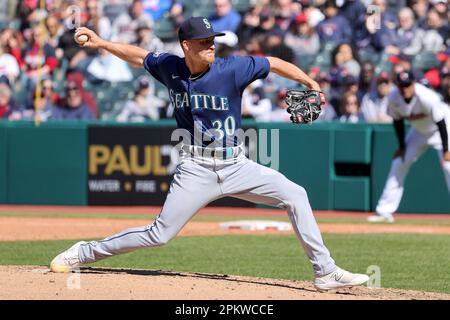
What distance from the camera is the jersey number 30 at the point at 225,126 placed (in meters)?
7.60

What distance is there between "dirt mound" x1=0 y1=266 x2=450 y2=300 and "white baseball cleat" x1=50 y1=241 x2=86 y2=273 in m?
0.08

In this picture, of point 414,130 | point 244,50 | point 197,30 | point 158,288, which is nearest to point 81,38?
point 197,30

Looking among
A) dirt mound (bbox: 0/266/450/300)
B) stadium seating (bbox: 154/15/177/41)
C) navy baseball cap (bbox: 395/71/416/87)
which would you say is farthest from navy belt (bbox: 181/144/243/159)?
stadium seating (bbox: 154/15/177/41)

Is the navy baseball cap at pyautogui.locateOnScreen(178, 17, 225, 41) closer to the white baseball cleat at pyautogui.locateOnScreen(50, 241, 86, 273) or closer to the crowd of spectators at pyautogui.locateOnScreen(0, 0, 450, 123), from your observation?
the white baseball cleat at pyautogui.locateOnScreen(50, 241, 86, 273)

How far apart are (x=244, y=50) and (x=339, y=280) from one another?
35.5 ft

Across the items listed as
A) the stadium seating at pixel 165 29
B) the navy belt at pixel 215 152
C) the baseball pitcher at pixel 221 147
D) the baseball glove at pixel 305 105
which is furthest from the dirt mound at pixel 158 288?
the stadium seating at pixel 165 29

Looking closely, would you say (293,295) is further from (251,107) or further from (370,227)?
(251,107)

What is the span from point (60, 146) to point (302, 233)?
10241 mm

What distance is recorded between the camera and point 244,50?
59.2 ft

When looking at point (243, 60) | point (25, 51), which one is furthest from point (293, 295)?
point (25, 51)

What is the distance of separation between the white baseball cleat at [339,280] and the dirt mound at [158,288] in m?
0.07

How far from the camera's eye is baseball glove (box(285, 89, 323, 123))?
7602mm

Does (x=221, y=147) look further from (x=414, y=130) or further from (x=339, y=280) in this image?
(x=414, y=130)

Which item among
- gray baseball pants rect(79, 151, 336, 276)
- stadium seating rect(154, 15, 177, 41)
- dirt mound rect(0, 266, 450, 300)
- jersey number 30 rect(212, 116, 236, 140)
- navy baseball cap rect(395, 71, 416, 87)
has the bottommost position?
dirt mound rect(0, 266, 450, 300)
